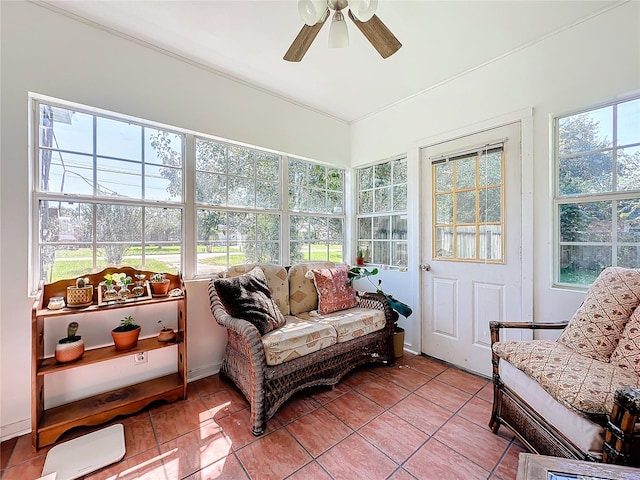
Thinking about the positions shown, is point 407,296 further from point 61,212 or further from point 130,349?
point 61,212

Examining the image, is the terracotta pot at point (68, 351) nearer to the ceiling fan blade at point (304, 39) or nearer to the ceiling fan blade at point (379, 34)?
the ceiling fan blade at point (304, 39)

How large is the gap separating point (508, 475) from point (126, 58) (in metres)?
3.71

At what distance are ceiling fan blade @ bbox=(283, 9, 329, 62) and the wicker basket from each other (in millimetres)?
2064

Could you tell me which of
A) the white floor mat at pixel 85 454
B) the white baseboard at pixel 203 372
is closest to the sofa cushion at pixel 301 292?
the white baseboard at pixel 203 372

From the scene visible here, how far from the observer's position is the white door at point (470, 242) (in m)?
2.29

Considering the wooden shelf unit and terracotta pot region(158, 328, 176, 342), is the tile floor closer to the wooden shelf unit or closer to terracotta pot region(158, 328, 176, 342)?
the wooden shelf unit

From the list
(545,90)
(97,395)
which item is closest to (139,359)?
(97,395)

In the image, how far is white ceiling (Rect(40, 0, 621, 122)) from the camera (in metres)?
1.79

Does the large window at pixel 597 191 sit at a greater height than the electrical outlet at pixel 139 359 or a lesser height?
greater

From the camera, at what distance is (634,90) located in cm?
174

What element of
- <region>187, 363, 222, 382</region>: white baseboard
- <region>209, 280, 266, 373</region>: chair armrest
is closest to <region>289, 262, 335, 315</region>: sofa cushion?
<region>209, 280, 266, 373</region>: chair armrest

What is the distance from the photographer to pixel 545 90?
207 cm

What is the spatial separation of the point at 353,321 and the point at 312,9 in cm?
222

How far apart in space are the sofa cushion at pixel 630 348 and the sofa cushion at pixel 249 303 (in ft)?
6.63
